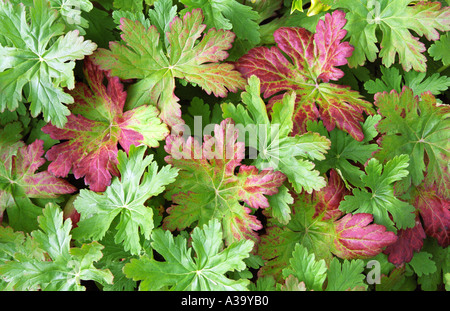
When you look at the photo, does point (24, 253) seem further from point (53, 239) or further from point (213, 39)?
point (213, 39)

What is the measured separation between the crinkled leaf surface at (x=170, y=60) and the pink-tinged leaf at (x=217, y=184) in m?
0.14

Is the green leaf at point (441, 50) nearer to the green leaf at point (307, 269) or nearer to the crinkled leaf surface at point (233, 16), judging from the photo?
the crinkled leaf surface at point (233, 16)

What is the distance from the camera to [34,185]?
4.32 feet

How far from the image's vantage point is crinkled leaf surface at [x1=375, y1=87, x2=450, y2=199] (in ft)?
4.33

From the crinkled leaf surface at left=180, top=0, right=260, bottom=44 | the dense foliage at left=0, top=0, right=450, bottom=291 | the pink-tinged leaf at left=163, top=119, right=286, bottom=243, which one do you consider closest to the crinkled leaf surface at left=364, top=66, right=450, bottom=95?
the dense foliage at left=0, top=0, right=450, bottom=291

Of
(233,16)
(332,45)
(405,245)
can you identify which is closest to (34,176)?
(233,16)

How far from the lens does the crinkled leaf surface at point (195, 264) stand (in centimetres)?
112

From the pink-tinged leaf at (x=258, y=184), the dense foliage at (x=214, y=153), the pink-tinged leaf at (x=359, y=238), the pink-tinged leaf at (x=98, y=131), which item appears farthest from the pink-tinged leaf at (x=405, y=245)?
the pink-tinged leaf at (x=98, y=131)

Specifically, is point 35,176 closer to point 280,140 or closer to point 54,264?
point 54,264

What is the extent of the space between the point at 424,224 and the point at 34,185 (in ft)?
4.29

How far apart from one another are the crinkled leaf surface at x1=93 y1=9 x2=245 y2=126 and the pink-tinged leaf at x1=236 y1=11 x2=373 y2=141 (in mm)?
110

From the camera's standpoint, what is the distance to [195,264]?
117 cm

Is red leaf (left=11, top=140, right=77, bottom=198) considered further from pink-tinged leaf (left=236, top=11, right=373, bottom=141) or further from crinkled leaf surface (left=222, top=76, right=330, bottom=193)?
pink-tinged leaf (left=236, top=11, right=373, bottom=141)

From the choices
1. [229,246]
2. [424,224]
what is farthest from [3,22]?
[424,224]
